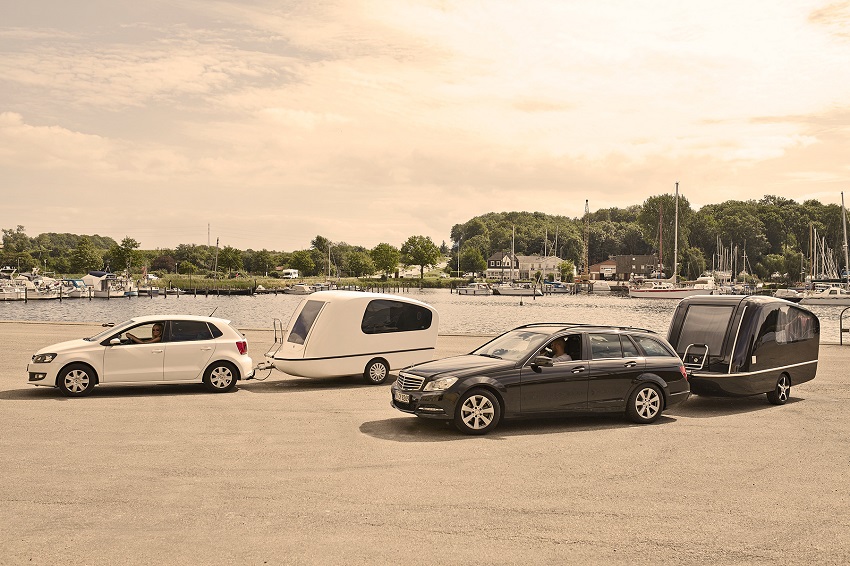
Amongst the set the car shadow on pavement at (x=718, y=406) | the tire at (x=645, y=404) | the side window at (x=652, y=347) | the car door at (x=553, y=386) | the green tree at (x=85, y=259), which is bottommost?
the car shadow on pavement at (x=718, y=406)

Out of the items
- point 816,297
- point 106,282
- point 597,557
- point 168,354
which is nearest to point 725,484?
point 597,557

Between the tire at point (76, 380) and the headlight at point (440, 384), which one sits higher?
the headlight at point (440, 384)

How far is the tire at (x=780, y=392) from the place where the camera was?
16266mm

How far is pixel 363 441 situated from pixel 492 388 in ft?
7.21

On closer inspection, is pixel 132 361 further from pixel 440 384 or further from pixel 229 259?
pixel 229 259

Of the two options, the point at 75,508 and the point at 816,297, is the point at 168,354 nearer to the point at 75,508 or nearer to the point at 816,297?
the point at 75,508

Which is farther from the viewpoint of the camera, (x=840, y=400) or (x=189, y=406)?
(x=840, y=400)

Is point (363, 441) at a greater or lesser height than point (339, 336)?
lesser

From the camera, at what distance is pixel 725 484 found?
9570 millimetres

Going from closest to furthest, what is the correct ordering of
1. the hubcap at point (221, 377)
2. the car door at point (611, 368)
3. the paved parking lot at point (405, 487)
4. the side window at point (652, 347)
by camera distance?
the paved parking lot at point (405, 487) → the car door at point (611, 368) → the side window at point (652, 347) → the hubcap at point (221, 377)

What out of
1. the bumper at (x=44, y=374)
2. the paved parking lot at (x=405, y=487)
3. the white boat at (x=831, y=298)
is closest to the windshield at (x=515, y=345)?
the paved parking lot at (x=405, y=487)

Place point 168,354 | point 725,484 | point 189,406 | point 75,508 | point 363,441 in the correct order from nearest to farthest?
point 75,508, point 725,484, point 363,441, point 189,406, point 168,354

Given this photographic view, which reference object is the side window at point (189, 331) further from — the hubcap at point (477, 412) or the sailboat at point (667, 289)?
the sailboat at point (667, 289)

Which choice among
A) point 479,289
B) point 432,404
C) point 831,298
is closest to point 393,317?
point 432,404
